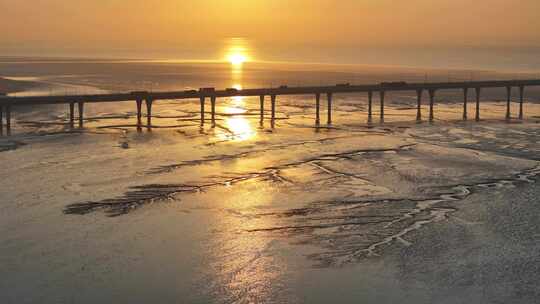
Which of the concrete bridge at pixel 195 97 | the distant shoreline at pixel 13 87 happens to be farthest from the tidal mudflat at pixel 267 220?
the distant shoreline at pixel 13 87

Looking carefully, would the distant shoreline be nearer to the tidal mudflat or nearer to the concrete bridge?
the concrete bridge

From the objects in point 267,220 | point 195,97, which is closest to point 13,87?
point 195,97

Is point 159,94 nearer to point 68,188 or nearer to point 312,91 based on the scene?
point 312,91

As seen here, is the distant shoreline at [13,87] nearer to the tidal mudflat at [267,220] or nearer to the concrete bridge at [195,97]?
the concrete bridge at [195,97]

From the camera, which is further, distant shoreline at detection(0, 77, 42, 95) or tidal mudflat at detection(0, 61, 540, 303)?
distant shoreline at detection(0, 77, 42, 95)

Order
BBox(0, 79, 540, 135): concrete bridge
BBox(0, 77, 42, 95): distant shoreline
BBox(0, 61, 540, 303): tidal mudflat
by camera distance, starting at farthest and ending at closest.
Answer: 1. BBox(0, 77, 42, 95): distant shoreline
2. BBox(0, 79, 540, 135): concrete bridge
3. BBox(0, 61, 540, 303): tidal mudflat

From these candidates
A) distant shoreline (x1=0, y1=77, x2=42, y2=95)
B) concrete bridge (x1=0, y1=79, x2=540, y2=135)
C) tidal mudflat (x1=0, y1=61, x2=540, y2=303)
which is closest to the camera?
tidal mudflat (x1=0, y1=61, x2=540, y2=303)

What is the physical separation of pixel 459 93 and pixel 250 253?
109 meters

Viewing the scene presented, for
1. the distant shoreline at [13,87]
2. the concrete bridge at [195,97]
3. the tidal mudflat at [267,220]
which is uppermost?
the distant shoreline at [13,87]

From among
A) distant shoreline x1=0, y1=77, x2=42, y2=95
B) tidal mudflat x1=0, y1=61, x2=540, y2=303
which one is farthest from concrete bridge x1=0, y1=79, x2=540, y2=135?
distant shoreline x1=0, y1=77, x2=42, y2=95

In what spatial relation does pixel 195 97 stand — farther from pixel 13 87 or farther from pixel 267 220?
pixel 13 87

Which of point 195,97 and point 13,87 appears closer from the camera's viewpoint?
point 195,97

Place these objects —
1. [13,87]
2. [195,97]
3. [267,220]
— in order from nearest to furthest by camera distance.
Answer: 1. [267,220]
2. [195,97]
3. [13,87]

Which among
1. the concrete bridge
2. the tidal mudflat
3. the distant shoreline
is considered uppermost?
the distant shoreline
